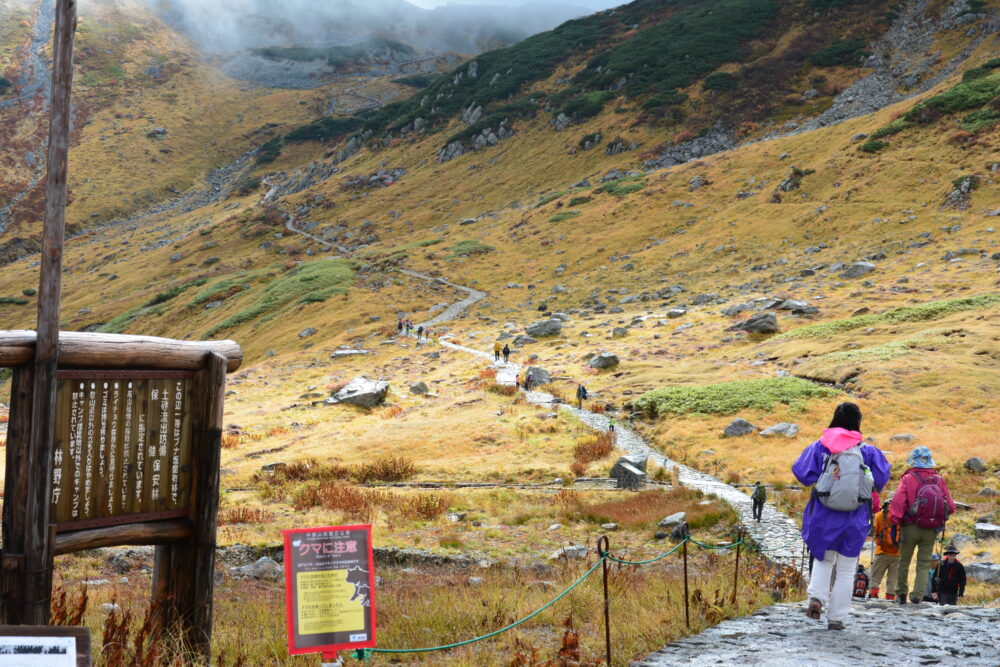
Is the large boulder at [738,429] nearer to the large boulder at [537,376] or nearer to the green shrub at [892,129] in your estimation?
the large boulder at [537,376]

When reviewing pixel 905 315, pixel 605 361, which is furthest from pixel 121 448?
pixel 905 315

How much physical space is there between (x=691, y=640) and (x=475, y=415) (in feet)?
72.1

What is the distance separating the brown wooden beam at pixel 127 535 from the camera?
5043 mm

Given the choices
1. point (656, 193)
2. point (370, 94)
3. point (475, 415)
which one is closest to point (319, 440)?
point (475, 415)

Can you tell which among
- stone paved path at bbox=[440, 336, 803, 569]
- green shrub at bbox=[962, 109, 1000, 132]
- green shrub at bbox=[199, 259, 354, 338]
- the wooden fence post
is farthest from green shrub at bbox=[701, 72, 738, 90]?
the wooden fence post

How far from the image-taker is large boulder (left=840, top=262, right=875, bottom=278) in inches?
1881

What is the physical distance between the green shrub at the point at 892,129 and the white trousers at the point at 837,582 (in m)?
75.4

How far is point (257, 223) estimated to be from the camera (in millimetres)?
102438

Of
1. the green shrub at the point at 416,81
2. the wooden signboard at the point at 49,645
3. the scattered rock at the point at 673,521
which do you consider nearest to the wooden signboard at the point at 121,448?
the wooden signboard at the point at 49,645

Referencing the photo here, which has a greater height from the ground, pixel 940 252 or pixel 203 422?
pixel 940 252

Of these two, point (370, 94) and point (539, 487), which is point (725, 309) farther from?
point (370, 94)

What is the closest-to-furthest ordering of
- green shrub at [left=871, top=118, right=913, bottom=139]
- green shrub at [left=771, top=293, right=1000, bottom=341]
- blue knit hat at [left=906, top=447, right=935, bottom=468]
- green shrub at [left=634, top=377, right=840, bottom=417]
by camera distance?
blue knit hat at [left=906, top=447, right=935, bottom=468], green shrub at [left=634, top=377, right=840, bottom=417], green shrub at [left=771, top=293, right=1000, bottom=341], green shrub at [left=871, top=118, right=913, bottom=139]

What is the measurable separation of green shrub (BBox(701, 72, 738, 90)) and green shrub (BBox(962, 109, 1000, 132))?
40713mm

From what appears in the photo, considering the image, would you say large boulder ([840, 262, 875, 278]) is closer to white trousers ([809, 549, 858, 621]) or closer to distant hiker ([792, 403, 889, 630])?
distant hiker ([792, 403, 889, 630])
